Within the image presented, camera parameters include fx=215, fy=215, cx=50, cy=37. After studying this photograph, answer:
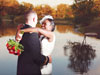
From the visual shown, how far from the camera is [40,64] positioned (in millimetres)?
2000

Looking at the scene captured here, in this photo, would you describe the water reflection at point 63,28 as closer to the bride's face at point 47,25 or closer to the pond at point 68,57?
the pond at point 68,57

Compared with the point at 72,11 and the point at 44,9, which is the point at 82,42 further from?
the point at 44,9

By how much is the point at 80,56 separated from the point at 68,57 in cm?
13

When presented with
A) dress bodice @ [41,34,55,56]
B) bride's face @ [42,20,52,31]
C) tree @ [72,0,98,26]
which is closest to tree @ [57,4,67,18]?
tree @ [72,0,98,26]

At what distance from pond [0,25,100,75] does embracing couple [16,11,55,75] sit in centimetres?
14

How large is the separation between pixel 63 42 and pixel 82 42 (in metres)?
0.21

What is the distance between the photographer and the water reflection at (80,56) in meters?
2.23

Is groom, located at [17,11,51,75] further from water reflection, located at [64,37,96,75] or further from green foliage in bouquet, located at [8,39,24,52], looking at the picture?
water reflection, located at [64,37,96,75]

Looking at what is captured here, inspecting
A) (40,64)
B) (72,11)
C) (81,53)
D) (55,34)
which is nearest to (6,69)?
(40,64)

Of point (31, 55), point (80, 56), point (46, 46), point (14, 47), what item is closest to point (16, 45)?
point (14, 47)

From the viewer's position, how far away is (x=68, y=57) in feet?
7.41

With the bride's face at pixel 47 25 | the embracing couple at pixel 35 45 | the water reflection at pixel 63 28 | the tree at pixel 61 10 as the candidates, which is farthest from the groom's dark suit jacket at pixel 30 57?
the tree at pixel 61 10

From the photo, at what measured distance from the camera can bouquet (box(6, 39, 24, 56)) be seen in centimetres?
193

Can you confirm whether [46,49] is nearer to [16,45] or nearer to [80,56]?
[16,45]
